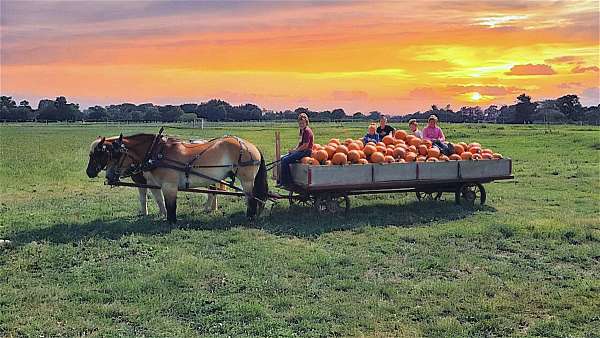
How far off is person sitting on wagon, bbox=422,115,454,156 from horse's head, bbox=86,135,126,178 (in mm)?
6913

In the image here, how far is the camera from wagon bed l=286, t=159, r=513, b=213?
11.3m

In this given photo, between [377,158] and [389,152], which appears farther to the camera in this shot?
[389,152]

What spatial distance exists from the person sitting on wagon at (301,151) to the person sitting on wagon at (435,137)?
3.42 m

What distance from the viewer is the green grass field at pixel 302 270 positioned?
607cm

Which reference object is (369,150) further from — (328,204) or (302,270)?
(302,270)

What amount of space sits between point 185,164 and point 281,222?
208 cm

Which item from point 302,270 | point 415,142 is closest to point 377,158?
point 415,142

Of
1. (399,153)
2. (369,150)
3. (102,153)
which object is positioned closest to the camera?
(102,153)

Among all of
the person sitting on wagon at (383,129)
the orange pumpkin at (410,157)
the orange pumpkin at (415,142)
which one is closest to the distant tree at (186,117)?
the person sitting on wagon at (383,129)

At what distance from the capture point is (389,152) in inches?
489

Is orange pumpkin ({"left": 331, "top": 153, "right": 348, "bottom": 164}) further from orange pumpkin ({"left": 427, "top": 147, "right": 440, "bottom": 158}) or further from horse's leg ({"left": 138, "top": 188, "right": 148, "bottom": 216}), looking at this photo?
horse's leg ({"left": 138, "top": 188, "right": 148, "bottom": 216})

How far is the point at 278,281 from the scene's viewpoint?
7270 mm

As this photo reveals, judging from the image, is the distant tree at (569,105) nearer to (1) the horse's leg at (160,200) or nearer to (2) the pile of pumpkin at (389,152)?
(2) the pile of pumpkin at (389,152)

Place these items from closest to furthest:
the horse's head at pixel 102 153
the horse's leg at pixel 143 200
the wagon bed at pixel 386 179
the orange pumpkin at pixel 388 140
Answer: the horse's head at pixel 102 153 → the wagon bed at pixel 386 179 → the horse's leg at pixel 143 200 → the orange pumpkin at pixel 388 140
